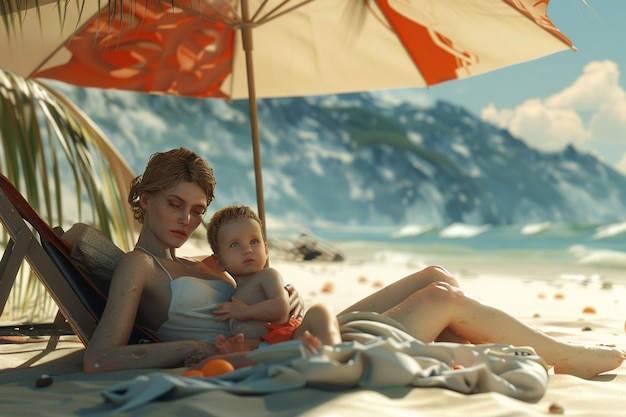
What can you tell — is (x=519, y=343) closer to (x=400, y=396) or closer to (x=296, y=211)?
(x=400, y=396)

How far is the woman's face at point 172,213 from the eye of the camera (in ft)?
9.11

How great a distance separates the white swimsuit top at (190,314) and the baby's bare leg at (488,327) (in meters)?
0.63

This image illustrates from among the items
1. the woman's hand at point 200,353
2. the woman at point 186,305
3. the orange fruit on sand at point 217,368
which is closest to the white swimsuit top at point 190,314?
the woman at point 186,305

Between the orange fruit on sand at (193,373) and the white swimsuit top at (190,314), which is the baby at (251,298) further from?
the orange fruit on sand at (193,373)

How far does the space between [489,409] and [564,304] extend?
5191 mm

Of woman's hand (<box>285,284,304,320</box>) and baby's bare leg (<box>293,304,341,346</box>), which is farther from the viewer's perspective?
woman's hand (<box>285,284,304,320</box>)

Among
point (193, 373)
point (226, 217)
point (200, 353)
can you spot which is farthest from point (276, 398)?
point (226, 217)

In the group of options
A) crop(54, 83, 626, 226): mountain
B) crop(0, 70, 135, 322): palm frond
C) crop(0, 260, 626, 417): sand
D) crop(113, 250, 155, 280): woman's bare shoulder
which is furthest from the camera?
crop(54, 83, 626, 226): mountain

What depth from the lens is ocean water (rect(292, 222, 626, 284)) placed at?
18297mm

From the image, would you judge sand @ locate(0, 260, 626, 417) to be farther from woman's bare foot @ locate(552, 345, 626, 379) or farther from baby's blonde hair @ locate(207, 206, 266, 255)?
baby's blonde hair @ locate(207, 206, 266, 255)

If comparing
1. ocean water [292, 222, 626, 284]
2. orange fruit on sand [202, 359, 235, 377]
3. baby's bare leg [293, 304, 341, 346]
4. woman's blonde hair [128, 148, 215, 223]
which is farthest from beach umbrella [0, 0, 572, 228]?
ocean water [292, 222, 626, 284]

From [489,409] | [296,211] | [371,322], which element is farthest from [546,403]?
[296,211]

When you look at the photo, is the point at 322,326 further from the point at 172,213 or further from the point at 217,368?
the point at 172,213

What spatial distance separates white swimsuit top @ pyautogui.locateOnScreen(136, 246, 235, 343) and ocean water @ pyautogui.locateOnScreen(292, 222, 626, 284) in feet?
44.6
